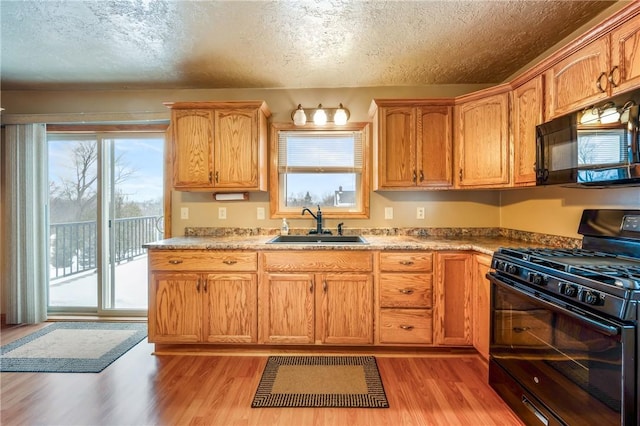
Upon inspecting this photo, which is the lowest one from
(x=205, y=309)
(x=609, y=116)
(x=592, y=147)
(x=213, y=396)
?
(x=213, y=396)

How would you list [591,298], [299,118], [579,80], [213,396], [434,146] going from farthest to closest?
[299,118]
[434,146]
[213,396]
[579,80]
[591,298]

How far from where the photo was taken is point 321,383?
1991mm

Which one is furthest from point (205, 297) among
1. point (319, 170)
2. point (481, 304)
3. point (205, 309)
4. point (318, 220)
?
point (481, 304)

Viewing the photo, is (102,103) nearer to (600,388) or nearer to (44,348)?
(44,348)

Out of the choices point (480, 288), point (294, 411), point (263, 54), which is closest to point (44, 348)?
point (294, 411)

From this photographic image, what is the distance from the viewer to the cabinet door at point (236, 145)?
2.67m

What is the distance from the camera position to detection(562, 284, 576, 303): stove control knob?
129 centimetres

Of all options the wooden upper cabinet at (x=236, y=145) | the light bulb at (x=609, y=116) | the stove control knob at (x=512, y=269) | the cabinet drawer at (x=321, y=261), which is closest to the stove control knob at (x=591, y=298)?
the stove control knob at (x=512, y=269)

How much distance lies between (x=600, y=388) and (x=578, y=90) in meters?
1.56

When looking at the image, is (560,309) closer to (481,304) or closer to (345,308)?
(481,304)

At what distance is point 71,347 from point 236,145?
2.27 meters

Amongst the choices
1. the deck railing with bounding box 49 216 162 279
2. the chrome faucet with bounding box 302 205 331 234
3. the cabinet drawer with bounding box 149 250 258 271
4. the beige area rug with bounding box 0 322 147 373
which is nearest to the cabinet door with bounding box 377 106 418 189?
the chrome faucet with bounding box 302 205 331 234

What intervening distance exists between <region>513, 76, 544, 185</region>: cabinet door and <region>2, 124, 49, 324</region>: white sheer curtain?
4.47m

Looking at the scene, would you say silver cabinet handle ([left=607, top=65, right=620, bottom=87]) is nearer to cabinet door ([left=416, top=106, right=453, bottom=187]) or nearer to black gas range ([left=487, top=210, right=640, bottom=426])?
black gas range ([left=487, top=210, right=640, bottom=426])
